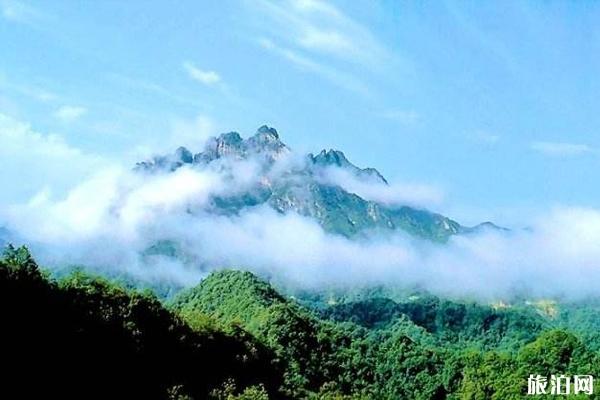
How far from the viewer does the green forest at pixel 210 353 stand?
48.2 meters

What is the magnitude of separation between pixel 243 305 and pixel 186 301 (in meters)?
28.2

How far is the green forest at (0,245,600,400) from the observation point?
4816 centimetres

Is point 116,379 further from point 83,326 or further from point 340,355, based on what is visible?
point 340,355

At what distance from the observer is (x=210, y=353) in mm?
69125

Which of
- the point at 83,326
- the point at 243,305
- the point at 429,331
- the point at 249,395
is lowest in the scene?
the point at 249,395

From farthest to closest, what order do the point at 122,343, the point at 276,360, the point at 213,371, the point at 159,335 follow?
the point at 276,360 < the point at 213,371 < the point at 159,335 < the point at 122,343

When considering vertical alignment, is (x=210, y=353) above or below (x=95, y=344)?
above

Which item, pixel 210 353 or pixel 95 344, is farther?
pixel 210 353

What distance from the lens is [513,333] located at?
186500mm

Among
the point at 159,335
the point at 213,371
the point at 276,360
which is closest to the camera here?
the point at 159,335

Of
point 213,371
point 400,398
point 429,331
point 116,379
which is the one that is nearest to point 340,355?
point 400,398

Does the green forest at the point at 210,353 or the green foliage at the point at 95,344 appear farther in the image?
the green forest at the point at 210,353

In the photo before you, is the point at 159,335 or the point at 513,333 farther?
the point at 513,333

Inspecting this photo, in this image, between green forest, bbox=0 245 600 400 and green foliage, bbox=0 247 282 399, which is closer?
green foliage, bbox=0 247 282 399
